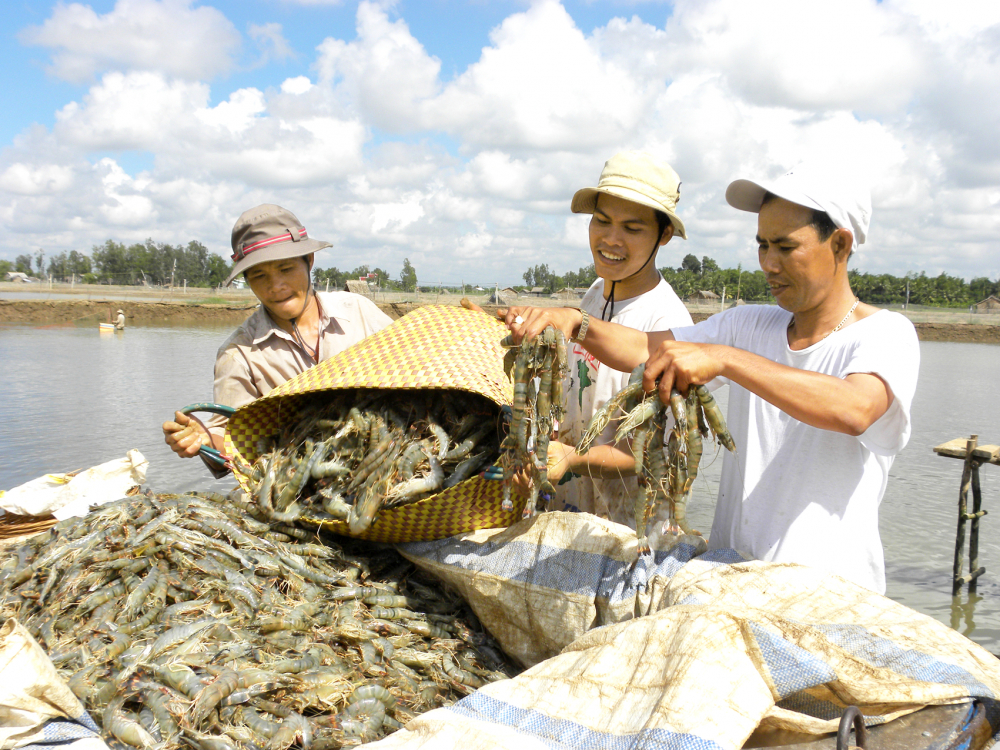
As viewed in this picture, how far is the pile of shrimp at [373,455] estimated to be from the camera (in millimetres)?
2441

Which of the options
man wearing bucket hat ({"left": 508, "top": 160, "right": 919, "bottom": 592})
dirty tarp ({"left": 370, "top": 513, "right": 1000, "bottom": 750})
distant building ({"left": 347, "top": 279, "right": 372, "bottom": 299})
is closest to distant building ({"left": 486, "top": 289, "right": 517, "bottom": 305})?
distant building ({"left": 347, "top": 279, "right": 372, "bottom": 299})

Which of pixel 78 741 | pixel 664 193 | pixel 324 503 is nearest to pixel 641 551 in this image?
pixel 324 503

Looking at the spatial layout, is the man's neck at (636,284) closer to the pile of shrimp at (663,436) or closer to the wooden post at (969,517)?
the pile of shrimp at (663,436)

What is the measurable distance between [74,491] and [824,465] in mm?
4054

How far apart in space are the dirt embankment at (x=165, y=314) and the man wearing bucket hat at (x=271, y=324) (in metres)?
24.7

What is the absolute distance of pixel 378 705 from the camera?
204 cm

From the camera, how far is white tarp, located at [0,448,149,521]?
3783 millimetres

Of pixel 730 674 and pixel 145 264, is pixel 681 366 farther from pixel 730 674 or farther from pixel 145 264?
pixel 145 264

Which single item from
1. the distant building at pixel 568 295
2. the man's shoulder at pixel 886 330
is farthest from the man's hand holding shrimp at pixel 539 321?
the distant building at pixel 568 295

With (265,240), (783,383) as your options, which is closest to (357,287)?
(265,240)

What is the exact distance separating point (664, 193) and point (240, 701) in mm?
2366

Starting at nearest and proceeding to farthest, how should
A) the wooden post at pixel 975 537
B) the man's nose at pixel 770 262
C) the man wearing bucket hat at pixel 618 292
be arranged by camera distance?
the man's nose at pixel 770 262
the man wearing bucket hat at pixel 618 292
the wooden post at pixel 975 537

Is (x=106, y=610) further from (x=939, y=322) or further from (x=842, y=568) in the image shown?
(x=939, y=322)

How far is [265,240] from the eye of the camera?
3174 mm
